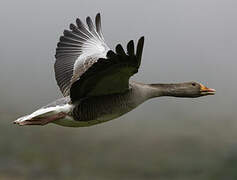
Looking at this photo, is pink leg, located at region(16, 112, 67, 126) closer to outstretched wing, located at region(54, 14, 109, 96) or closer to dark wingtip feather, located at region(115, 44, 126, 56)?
outstretched wing, located at region(54, 14, 109, 96)

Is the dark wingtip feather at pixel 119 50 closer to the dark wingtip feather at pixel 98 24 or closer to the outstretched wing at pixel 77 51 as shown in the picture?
the outstretched wing at pixel 77 51

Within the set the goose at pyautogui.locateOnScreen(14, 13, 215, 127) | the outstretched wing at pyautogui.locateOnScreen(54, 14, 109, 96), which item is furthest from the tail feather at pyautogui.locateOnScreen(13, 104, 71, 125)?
the outstretched wing at pyautogui.locateOnScreen(54, 14, 109, 96)

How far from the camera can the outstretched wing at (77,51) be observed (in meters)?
11.4

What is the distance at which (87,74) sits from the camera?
30.1 feet

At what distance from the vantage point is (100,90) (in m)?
9.97

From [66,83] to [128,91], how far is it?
1850 mm

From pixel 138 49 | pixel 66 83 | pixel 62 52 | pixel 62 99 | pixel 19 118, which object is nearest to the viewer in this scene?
pixel 138 49

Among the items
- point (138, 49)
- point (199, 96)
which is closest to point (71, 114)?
point (138, 49)

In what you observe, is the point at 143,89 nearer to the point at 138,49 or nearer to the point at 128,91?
the point at 128,91

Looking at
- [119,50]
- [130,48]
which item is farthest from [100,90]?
[130,48]

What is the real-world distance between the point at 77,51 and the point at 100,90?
2.71 meters

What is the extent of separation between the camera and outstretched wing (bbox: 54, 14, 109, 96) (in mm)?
11438

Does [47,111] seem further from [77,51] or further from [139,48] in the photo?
[77,51]

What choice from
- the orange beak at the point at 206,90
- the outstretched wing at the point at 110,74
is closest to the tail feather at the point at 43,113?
the outstretched wing at the point at 110,74
